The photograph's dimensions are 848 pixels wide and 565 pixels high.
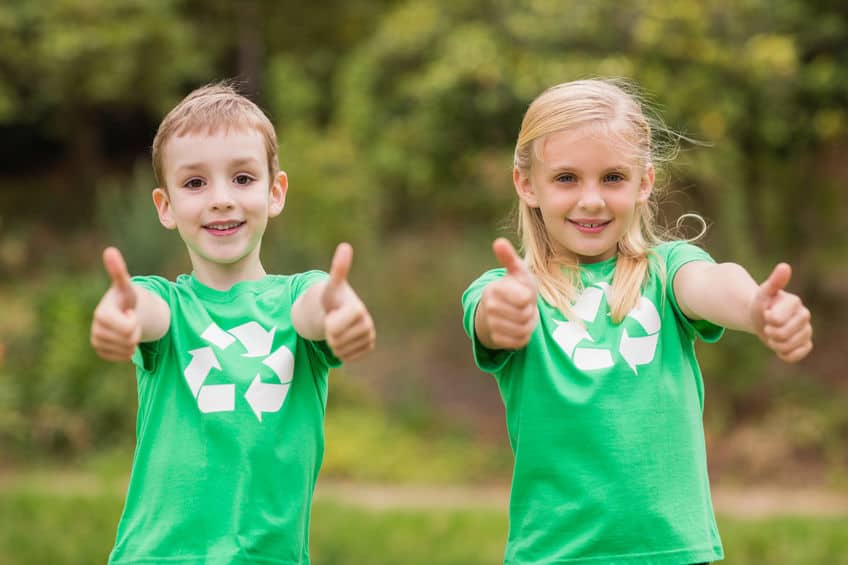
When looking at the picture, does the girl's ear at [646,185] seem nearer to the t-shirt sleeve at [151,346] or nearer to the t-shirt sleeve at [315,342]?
the t-shirt sleeve at [315,342]

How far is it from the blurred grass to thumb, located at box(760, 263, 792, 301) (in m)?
3.85

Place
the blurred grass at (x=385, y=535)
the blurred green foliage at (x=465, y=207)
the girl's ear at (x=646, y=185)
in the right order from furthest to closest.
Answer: the blurred green foliage at (x=465, y=207) → the blurred grass at (x=385, y=535) → the girl's ear at (x=646, y=185)

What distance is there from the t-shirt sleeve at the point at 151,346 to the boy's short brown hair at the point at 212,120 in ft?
0.94

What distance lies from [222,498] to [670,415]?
1122 millimetres

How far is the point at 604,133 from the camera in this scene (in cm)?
287

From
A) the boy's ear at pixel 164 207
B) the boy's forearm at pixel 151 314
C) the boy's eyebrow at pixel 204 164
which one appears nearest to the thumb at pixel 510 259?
the boy's eyebrow at pixel 204 164

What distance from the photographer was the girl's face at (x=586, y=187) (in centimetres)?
286

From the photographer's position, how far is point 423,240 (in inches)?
492

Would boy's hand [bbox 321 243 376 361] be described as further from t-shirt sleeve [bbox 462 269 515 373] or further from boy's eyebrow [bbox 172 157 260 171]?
boy's eyebrow [bbox 172 157 260 171]

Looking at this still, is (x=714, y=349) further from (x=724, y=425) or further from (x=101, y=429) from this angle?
(x=101, y=429)

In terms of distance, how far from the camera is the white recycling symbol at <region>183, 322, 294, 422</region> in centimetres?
277

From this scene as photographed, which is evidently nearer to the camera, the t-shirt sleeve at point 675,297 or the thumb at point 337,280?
the thumb at point 337,280

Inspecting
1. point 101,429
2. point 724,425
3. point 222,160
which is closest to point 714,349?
point 724,425

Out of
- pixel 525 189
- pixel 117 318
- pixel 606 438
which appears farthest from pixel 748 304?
pixel 117 318
